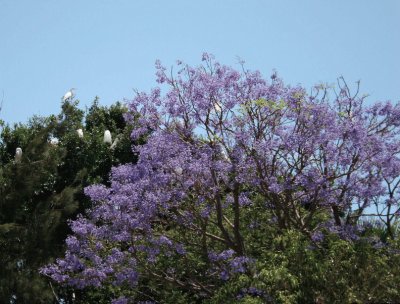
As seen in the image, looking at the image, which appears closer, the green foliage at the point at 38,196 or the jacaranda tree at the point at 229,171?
the jacaranda tree at the point at 229,171

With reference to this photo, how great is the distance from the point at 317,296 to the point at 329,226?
173 cm

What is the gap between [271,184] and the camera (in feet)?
30.3

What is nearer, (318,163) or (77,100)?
(318,163)

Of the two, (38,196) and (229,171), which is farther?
(38,196)

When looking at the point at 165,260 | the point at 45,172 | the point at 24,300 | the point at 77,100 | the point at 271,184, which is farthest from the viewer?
the point at 77,100

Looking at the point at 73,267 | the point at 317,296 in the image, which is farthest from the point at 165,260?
the point at 317,296

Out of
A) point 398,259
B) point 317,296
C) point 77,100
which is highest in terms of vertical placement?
point 77,100

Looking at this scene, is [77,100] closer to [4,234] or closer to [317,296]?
[4,234]

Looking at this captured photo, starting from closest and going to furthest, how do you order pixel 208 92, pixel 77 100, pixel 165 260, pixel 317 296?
1. pixel 317 296
2. pixel 208 92
3. pixel 165 260
4. pixel 77 100

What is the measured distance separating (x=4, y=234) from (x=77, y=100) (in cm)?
507

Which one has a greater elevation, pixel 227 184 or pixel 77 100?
pixel 77 100

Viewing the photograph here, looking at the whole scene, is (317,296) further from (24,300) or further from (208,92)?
(24,300)

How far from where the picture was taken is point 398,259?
835 cm

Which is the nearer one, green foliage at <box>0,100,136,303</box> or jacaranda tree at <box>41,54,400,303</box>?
jacaranda tree at <box>41,54,400,303</box>
